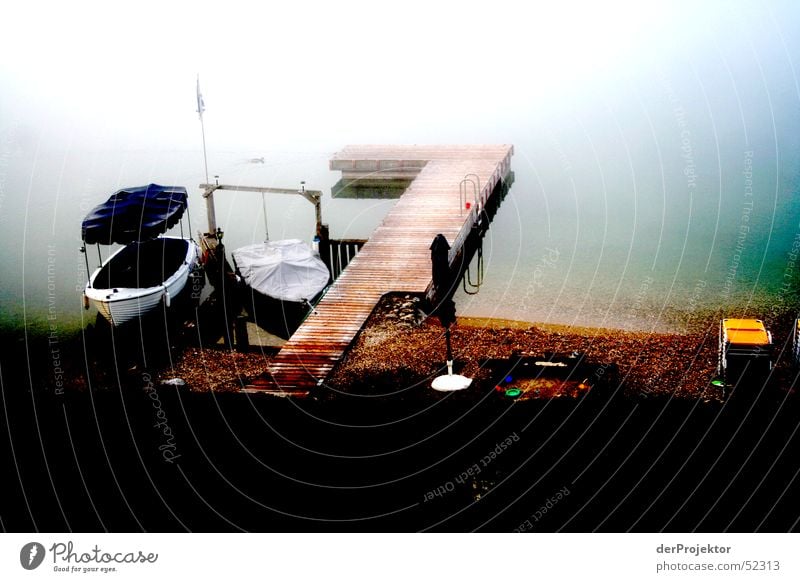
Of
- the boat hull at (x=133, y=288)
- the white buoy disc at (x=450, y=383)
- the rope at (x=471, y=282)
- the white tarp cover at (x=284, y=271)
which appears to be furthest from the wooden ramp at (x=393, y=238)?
the boat hull at (x=133, y=288)

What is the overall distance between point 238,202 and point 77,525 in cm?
2110

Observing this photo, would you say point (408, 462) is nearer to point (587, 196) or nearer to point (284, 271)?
point (284, 271)

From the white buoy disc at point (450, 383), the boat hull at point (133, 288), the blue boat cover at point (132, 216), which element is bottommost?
the white buoy disc at point (450, 383)

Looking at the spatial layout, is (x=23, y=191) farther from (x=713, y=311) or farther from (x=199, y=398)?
(x=713, y=311)

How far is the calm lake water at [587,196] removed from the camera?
77.2ft

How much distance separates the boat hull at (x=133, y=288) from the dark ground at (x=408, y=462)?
5231 millimetres

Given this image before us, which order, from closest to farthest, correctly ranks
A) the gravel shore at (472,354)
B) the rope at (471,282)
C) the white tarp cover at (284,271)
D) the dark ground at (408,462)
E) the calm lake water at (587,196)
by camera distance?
the dark ground at (408,462) < the gravel shore at (472,354) < the white tarp cover at (284,271) < the calm lake water at (587,196) < the rope at (471,282)

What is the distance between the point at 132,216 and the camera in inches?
922

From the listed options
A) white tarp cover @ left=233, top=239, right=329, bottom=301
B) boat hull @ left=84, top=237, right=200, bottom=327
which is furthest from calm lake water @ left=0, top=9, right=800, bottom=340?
white tarp cover @ left=233, top=239, right=329, bottom=301

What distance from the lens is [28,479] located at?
1398cm

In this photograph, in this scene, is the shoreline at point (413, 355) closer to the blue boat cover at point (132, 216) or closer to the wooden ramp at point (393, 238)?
the wooden ramp at point (393, 238)

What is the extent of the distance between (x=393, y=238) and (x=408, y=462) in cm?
1157

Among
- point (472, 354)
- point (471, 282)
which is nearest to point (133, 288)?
point (471, 282)

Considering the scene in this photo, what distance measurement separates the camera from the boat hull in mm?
21844
